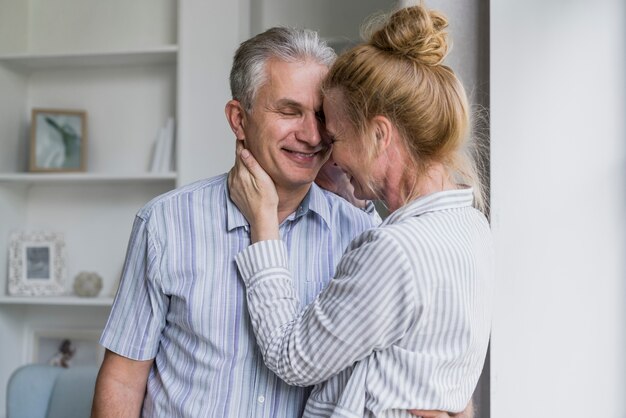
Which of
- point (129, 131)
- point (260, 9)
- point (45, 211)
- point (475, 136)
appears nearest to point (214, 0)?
point (260, 9)

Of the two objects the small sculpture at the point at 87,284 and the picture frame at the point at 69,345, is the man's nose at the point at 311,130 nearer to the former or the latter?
the small sculpture at the point at 87,284

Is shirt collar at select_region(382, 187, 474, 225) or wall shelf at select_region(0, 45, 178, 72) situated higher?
wall shelf at select_region(0, 45, 178, 72)

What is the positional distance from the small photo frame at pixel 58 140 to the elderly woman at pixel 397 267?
2.75 meters

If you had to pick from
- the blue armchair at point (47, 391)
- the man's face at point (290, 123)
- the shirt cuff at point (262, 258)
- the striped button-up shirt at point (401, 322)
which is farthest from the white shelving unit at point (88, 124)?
the striped button-up shirt at point (401, 322)

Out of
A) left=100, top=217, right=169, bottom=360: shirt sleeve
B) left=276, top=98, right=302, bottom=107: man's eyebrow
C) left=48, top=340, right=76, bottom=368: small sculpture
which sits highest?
left=276, top=98, right=302, bottom=107: man's eyebrow

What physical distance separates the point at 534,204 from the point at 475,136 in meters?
0.25

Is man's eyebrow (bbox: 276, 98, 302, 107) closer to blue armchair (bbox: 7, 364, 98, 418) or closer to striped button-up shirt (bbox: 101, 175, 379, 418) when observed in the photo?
striped button-up shirt (bbox: 101, 175, 379, 418)

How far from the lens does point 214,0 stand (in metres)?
3.71

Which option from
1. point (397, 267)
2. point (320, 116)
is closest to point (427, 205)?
point (397, 267)

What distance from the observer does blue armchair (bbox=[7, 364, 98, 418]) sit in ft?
9.25

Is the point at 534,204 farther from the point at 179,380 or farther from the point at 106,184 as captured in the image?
the point at 106,184

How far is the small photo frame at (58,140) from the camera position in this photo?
3992mm

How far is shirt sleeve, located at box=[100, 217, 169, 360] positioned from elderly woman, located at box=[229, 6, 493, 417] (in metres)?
0.25

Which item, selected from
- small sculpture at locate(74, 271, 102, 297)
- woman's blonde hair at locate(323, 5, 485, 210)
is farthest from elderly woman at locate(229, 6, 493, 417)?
small sculpture at locate(74, 271, 102, 297)
